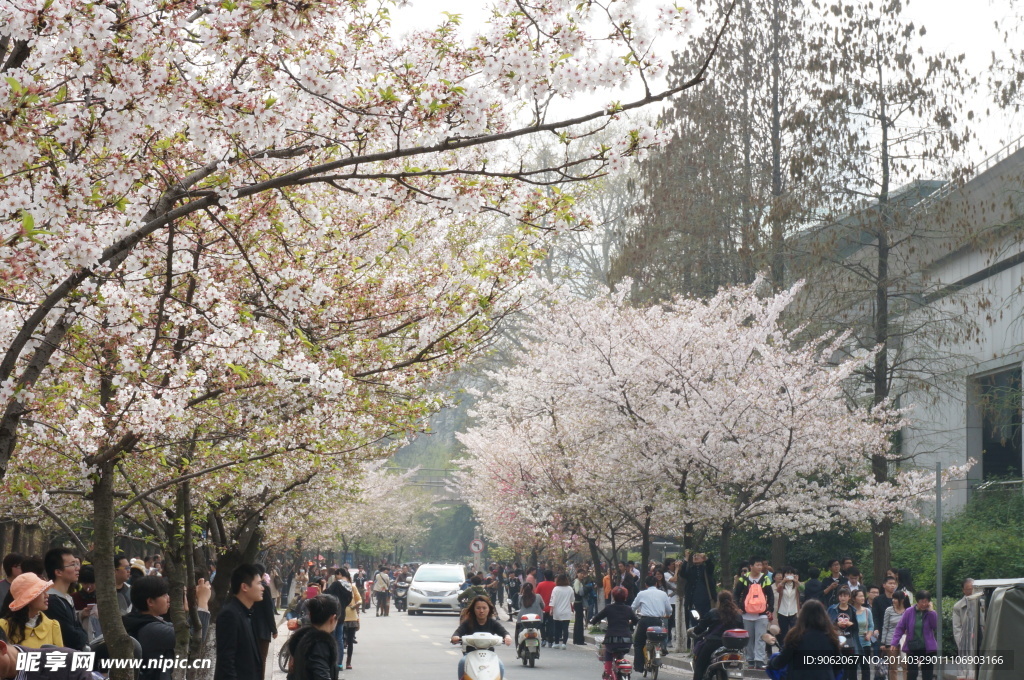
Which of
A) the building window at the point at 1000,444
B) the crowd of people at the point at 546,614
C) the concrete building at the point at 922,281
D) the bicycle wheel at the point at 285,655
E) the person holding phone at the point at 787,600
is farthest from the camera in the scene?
the building window at the point at 1000,444

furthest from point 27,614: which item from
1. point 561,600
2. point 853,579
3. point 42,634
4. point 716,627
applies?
point 561,600

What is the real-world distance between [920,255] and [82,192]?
26531 mm

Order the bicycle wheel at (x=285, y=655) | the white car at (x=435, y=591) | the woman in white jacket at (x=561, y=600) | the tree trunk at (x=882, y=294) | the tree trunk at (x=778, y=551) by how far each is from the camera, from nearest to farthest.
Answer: the bicycle wheel at (x=285, y=655), the woman in white jacket at (x=561, y=600), the tree trunk at (x=882, y=294), the tree trunk at (x=778, y=551), the white car at (x=435, y=591)

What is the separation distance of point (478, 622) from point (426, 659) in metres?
11.3

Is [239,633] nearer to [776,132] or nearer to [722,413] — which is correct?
[722,413]

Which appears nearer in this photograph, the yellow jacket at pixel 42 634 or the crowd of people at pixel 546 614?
the yellow jacket at pixel 42 634

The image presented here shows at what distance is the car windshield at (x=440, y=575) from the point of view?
4319 centimetres

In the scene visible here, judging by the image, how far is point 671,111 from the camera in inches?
1350

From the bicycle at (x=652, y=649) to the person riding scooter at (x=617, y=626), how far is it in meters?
0.45

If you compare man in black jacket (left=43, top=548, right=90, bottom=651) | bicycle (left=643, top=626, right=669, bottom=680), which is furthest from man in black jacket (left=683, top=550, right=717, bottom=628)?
man in black jacket (left=43, top=548, right=90, bottom=651)

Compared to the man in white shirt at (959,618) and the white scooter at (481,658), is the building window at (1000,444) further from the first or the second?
the white scooter at (481,658)

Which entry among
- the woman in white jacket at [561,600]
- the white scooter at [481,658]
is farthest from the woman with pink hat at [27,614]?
the woman in white jacket at [561,600]

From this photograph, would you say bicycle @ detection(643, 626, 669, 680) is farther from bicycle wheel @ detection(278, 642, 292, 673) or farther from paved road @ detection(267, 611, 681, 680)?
bicycle wheel @ detection(278, 642, 292, 673)

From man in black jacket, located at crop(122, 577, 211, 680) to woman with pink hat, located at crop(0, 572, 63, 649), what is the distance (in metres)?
0.68
